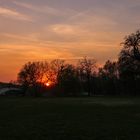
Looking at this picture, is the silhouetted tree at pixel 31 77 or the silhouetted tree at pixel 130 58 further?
the silhouetted tree at pixel 31 77

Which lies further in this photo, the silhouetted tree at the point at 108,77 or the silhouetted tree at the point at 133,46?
the silhouetted tree at the point at 108,77

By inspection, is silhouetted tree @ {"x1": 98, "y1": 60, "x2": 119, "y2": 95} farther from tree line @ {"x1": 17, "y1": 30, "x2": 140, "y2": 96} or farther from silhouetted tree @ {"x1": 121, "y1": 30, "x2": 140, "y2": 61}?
silhouetted tree @ {"x1": 121, "y1": 30, "x2": 140, "y2": 61}

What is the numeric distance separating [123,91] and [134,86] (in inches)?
320

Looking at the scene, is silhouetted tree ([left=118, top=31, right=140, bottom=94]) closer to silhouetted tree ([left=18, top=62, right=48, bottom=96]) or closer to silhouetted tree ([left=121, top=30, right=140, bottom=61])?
silhouetted tree ([left=121, top=30, right=140, bottom=61])

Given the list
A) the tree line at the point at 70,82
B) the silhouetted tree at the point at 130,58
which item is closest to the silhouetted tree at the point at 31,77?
the tree line at the point at 70,82

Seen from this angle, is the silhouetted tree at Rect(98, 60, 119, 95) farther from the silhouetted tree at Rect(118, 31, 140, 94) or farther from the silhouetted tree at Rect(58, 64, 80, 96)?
the silhouetted tree at Rect(118, 31, 140, 94)

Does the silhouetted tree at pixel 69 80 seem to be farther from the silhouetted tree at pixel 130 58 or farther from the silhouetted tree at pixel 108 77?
the silhouetted tree at pixel 130 58

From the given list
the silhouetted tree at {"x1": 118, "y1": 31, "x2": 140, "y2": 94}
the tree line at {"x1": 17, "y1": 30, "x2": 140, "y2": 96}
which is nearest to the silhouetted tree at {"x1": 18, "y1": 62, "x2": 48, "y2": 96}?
the tree line at {"x1": 17, "y1": 30, "x2": 140, "y2": 96}

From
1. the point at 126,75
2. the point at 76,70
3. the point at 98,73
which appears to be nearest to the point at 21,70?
the point at 76,70

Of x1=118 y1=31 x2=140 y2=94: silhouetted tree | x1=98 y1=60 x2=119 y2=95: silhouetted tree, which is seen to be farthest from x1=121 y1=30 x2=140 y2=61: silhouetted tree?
x1=98 y1=60 x2=119 y2=95: silhouetted tree

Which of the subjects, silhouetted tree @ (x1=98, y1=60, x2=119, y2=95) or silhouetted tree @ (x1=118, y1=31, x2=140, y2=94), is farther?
silhouetted tree @ (x1=98, y1=60, x2=119, y2=95)

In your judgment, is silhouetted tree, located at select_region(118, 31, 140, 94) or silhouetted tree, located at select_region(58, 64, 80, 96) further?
silhouetted tree, located at select_region(58, 64, 80, 96)

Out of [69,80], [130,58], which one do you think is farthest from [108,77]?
[130,58]

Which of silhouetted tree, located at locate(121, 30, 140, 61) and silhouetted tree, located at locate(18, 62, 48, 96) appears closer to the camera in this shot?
silhouetted tree, located at locate(121, 30, 140, 61)
